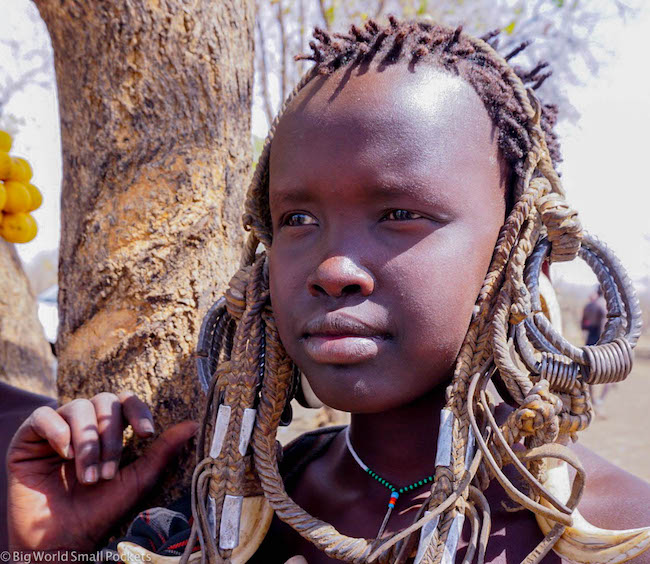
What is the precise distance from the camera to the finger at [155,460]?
1.75 m

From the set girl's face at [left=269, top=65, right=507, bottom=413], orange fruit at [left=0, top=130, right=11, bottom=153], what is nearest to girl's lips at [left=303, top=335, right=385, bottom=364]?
girl's face at [left=269, top=65, right=507, bottom=413]

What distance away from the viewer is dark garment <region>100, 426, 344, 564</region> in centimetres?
153

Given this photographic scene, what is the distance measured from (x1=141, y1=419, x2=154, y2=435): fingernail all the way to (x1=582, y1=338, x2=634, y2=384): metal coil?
1.08 metres

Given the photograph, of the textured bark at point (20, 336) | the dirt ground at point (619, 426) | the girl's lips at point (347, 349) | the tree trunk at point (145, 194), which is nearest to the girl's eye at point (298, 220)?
the girl's lips at point (347, 349)

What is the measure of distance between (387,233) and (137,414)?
0.87m

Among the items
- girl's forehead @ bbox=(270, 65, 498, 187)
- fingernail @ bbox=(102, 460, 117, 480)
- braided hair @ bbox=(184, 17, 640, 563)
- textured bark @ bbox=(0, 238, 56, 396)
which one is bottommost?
textured bark @ bbox=(0, 238, 56, 396)

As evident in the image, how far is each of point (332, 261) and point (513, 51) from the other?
798 millimetres

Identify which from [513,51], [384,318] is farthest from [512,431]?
[513,51]

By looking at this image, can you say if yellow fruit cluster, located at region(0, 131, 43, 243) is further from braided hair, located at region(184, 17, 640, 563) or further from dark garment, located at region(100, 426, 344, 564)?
dark garment, located at region(100, 426, 344, 564)

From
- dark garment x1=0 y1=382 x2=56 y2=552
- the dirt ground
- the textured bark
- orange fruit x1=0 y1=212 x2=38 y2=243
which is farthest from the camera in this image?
the dirt ground

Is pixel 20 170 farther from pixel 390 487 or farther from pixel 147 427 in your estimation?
pixel 390 487

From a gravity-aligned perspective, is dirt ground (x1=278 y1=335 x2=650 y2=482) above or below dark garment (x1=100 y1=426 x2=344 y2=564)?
below

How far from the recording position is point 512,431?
128cm

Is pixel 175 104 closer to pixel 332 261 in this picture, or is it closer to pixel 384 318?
pixel 332 261
